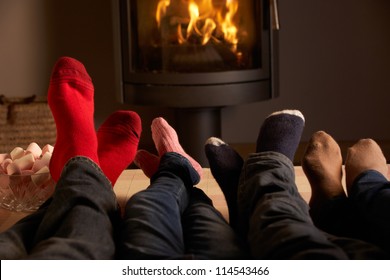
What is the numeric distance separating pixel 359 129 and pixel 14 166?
1800mm

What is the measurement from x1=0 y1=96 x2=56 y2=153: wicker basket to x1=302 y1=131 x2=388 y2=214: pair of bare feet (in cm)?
145

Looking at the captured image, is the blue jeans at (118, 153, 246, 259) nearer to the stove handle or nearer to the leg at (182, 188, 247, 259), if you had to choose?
the leg at (182, 188, 247, 259)

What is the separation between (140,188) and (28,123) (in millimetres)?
1314

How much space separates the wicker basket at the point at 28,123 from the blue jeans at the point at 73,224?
1543 millimetres

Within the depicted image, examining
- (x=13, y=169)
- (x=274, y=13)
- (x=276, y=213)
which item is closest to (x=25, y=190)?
(x=13, y=169)

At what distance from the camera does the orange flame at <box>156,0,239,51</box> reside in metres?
2.23

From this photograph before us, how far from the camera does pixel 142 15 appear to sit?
228cm

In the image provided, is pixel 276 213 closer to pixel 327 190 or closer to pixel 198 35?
pixel 327 190

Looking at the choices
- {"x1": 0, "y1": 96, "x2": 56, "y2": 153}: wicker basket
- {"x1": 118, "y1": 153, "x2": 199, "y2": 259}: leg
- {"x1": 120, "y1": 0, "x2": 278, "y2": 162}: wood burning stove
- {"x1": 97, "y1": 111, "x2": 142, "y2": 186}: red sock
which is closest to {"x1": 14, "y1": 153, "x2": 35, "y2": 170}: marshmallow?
{"x1": 97, "y1": 111, "x2": 142, "y2": 186}: red sock

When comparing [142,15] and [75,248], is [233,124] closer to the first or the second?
[142,15]

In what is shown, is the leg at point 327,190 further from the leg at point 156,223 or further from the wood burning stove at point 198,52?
the wood burning stove at point 198,52

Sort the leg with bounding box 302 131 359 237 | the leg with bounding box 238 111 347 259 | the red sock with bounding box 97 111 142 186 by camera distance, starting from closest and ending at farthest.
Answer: the leg with bounding box 238 111 347 259 → the leg with bounding box 302 131 359 237 → the red sock with bounding box 97 111 142 186

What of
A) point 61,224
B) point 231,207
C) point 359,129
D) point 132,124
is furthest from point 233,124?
point 61,224

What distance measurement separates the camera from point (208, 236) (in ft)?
2.77
